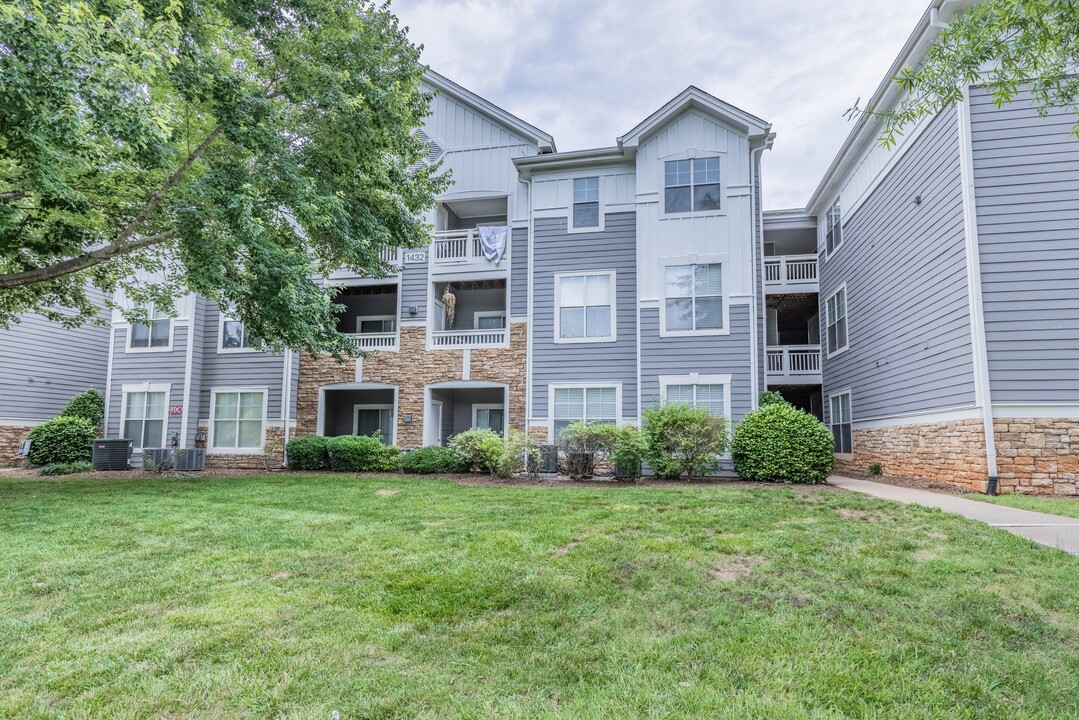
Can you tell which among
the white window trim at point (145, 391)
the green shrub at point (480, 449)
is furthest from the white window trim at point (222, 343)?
the green shrub at point (480, 449)

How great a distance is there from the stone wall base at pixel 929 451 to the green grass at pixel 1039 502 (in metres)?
0.65

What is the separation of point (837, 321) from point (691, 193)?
6.74 metres

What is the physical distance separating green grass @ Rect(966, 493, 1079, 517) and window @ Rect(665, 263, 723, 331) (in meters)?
6.17

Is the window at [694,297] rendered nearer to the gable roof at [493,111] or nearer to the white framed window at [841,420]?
the gable roof at [493,111]

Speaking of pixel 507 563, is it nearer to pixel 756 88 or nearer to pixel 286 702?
pixel 286 702

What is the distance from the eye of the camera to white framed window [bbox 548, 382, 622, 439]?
14125 millimetres

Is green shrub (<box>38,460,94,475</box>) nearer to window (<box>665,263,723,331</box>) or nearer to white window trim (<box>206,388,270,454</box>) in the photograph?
white window trim (<box>206,388,270,454</box>)

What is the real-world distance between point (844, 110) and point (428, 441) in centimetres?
1267

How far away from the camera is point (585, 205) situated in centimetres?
1501

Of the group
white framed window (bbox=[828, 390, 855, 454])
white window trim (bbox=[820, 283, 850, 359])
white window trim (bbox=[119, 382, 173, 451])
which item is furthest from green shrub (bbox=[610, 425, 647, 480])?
white window trim (bbox=[119, 382, 173, 451])

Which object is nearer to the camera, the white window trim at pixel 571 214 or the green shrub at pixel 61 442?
the white window trim at pixel 571 214

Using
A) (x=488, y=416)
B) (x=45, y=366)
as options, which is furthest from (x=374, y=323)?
(x=45, y=366)

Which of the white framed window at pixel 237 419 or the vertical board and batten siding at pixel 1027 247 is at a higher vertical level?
the vertical board and batten siding at pixel 1027 247

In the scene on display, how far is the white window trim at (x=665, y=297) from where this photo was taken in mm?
13477
